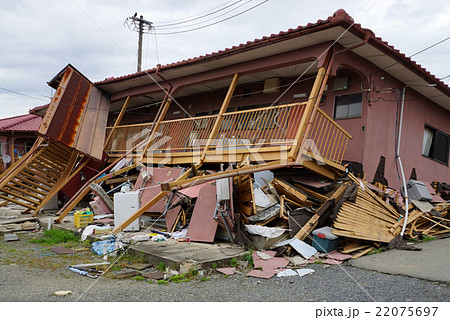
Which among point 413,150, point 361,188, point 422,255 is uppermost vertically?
point 413,150

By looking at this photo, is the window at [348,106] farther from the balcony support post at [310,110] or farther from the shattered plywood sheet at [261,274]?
the shattered plywood sheet at [261,274]

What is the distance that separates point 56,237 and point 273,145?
5478 mm

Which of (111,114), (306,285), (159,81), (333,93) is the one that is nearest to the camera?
(306,285)

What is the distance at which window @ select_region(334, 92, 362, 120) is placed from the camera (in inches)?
365

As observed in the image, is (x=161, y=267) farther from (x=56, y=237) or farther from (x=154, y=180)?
(x=154, y=180)

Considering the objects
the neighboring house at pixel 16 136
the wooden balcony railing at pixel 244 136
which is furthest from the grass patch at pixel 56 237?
the neighboring house at pixel 16 136

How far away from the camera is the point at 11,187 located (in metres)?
10.4

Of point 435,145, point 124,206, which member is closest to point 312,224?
point 124,206

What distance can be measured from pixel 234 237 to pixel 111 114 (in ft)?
42.8

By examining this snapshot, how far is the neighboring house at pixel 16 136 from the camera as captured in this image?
71.6 feet

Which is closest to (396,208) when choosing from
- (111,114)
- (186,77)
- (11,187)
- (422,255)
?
(422,255)

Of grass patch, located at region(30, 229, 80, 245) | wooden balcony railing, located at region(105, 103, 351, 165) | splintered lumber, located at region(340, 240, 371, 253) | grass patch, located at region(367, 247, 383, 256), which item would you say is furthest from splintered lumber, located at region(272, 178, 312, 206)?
grass patch, located at region(30, 229, 80, 245)
